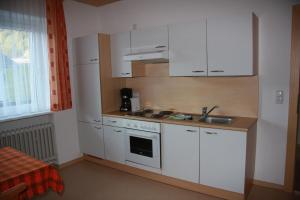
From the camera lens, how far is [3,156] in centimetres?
186

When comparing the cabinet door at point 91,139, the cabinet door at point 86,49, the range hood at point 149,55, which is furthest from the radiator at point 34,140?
the range hood at point 149,55

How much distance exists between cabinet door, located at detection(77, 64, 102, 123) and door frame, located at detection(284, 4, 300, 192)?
8.40 feet

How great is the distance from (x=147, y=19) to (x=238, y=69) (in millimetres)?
1699

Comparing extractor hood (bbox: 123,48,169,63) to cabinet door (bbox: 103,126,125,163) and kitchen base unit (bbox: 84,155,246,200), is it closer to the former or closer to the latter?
Result: cabinet door (bbox: 103,126,125,163)

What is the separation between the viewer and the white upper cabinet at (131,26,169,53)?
2984 millimetres

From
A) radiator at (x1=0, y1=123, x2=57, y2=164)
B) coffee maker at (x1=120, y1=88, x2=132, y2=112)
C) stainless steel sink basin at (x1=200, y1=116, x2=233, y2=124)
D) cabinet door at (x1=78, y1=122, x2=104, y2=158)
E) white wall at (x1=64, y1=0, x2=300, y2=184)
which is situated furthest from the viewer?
coffee maker at (x1=120, y1=88, x2=132, y2=112)

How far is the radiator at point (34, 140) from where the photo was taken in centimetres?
297

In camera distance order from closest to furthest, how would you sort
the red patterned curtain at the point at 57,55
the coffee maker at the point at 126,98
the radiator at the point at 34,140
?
the radiator at the point at 34,140 → the red patterned curtain at the point at 57,55 → the coffee maker at the point at 126,98

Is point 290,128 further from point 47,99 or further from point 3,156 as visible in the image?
point 47,99

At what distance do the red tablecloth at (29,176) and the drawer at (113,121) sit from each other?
1.62 metres

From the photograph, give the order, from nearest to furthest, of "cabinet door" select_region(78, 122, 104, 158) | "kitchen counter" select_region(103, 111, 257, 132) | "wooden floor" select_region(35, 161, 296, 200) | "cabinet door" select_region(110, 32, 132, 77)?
"kitchen counter" select_region(103, 111, 257, 132) < "wooden floor" select_region(35, 161, 296, 200) < "cabinet door" select_region(110, 32, 132, 77) < "cabinet door" select_region(78, 122, 104, 158)

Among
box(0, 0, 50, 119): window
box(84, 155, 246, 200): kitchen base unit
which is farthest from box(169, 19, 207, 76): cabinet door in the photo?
box(0, 0, 50, 119): window

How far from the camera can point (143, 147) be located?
3111mm

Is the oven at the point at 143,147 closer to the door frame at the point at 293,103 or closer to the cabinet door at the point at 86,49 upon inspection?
the cabinet door at the point at 86,49
